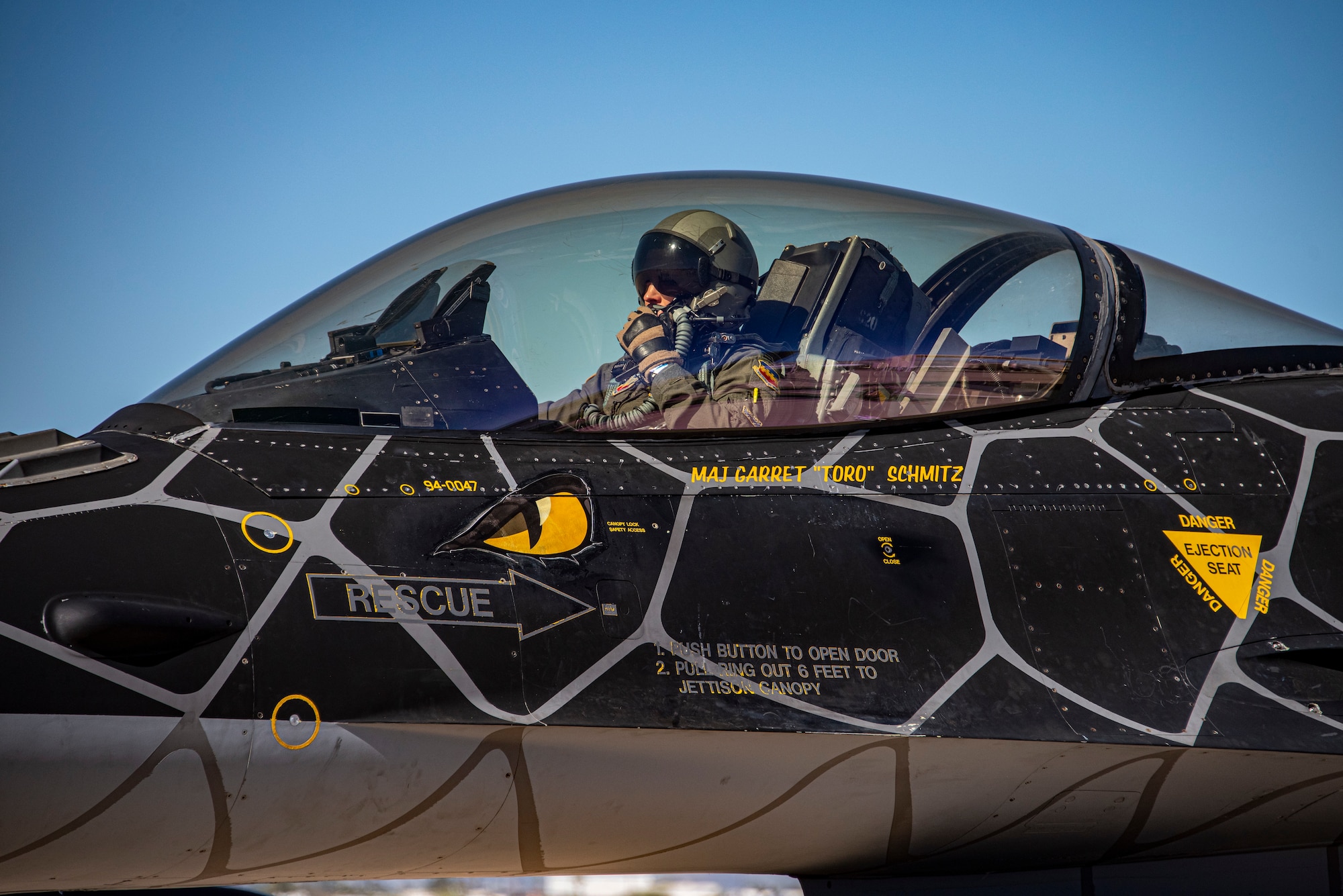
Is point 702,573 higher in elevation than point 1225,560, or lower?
higher

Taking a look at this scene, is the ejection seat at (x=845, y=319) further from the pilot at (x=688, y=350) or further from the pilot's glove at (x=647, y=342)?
the pilot's glove at (x=647, y=342)

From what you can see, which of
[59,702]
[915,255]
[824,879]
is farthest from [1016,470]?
[59,702]

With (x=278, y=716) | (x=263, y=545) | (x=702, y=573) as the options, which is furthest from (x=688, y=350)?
(x=278, y=716)

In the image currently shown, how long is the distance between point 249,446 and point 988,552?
227 centimetres

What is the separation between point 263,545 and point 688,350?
1554mm

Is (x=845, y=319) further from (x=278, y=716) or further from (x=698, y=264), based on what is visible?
(x=278, y=716)

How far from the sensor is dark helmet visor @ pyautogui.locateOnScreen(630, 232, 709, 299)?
12.3 feet

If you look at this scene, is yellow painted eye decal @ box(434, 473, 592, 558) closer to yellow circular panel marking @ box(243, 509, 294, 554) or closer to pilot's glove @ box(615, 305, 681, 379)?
yellow circular panel marking @ box(243, 509, 294, 554)

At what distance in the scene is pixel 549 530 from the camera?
9.93ft

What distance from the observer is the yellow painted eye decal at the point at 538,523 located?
2955mm

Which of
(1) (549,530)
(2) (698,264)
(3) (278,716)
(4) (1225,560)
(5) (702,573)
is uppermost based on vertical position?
(2) (698,264)

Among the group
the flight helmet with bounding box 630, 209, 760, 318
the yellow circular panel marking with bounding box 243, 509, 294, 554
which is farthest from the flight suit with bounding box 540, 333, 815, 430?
the yellow circular panel marking with bounding box 243, 509, 294, 554

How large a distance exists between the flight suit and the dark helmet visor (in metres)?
0.26

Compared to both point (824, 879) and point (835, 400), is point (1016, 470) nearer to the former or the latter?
point (835, 400)
